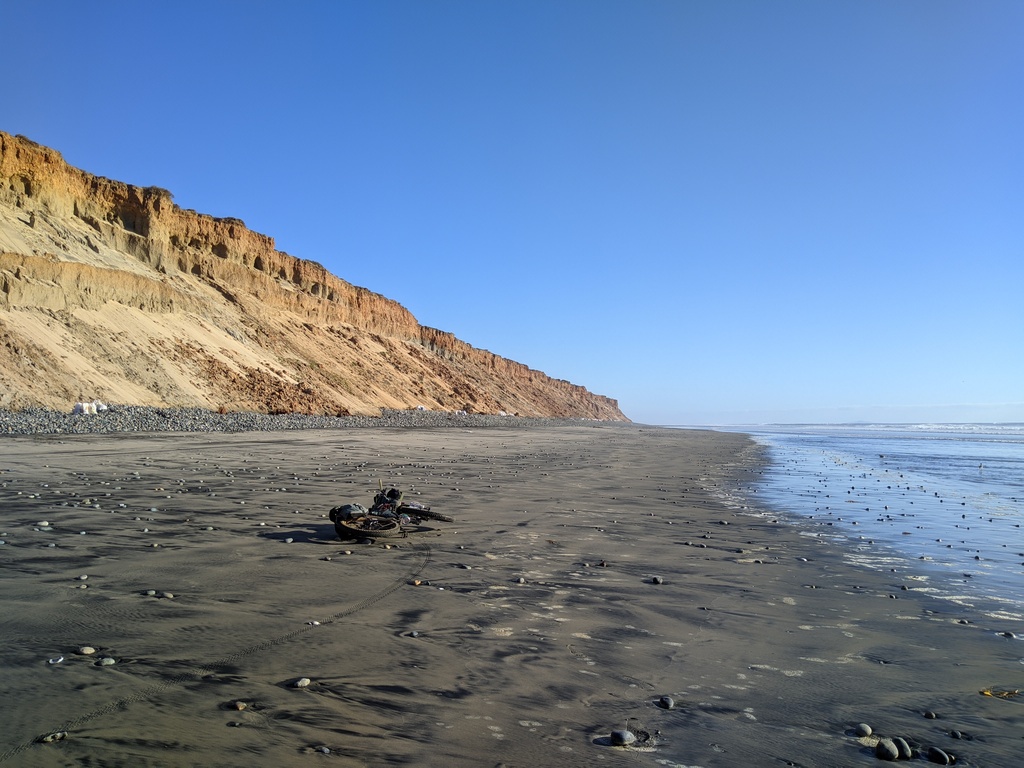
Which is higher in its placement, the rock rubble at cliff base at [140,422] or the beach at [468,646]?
the rock rubble at cliff base at [140,422]

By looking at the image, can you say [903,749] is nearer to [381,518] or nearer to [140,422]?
[381,518]

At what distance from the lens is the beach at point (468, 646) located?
318 cm

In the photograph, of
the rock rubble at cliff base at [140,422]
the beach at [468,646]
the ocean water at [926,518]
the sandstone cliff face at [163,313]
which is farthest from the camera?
the sandstone cliff face at [163,313]

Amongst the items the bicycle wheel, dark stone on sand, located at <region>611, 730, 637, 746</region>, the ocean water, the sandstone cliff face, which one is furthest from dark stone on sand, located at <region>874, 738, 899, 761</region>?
the sandstone cliff face

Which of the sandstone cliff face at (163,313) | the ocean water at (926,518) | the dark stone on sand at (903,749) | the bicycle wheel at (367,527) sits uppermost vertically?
the sandstone cliff face at (163,313)

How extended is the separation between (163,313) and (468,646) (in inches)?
1677

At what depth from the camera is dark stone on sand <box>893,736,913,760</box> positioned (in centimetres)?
320

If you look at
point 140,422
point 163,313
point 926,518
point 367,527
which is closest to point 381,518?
point 367,527

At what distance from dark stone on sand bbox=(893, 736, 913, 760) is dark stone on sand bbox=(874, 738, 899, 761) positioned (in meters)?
0.03

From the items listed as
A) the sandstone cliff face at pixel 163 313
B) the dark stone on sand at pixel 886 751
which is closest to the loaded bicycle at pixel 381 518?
the dark stone on sand at pixel 886 751

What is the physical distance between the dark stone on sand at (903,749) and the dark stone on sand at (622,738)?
4.51 feet

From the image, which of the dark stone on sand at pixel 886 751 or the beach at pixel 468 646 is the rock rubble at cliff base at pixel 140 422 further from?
the dark stone on sand at pixel 886 751

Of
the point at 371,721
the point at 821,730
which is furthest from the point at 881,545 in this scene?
the point at 371,721

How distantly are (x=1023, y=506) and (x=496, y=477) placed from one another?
1119 cm
